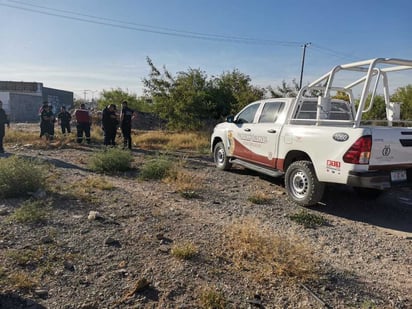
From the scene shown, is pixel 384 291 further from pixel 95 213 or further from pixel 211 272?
pixel 95 213

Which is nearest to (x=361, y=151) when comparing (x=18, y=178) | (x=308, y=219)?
(x=308, y=219)

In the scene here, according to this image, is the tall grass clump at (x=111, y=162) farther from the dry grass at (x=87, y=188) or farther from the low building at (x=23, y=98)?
the low building at (x=23, y=98)

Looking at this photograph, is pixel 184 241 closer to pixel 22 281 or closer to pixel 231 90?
pixel 22 281

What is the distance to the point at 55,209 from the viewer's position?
5.15 meters

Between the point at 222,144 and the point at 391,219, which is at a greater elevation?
the point at 222,144

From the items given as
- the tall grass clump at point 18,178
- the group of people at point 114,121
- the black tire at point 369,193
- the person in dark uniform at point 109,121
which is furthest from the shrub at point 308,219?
the person in dark uniform at point 109,121

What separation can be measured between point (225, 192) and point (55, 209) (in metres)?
3.07

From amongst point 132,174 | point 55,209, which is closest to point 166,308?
point 55,209

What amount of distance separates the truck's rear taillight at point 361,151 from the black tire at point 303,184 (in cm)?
86

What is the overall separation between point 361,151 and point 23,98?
130 feet

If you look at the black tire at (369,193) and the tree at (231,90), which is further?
the tree at (231,90)

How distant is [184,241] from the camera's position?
13.6ft

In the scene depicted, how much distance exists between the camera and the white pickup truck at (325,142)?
4.81 meters

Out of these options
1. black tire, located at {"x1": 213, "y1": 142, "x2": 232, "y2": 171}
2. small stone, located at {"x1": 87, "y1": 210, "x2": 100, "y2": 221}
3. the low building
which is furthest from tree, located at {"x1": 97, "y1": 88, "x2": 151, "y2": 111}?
small stone, located at {"x1": 87, "y1": 210, "x2": 100, "y2": 221}
